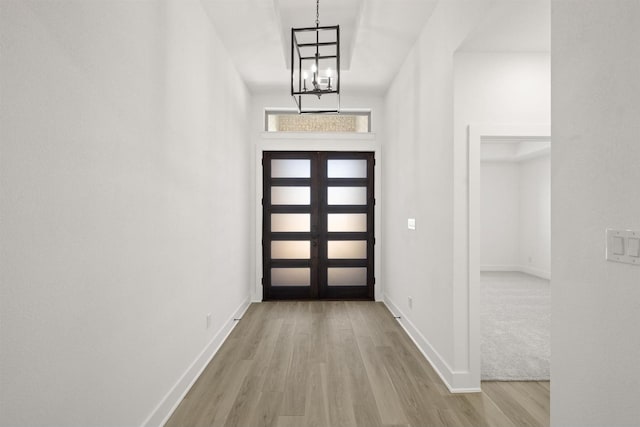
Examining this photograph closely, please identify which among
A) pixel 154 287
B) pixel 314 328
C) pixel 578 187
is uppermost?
pixel 578 187

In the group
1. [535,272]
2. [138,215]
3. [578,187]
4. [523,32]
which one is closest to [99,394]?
[138,215]

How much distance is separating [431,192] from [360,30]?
180cm

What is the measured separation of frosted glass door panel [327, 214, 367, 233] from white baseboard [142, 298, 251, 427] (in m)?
2.16

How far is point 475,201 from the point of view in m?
2.56

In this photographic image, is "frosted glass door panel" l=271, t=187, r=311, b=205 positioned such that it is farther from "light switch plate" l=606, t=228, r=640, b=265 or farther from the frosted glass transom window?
"light switch plate" l=606, t=228, r=640, b=265

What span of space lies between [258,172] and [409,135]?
2.36 m

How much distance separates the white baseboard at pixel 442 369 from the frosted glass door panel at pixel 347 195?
2.08 metres

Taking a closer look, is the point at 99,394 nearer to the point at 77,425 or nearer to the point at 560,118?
the point at 77,425

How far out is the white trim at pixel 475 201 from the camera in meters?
2.55

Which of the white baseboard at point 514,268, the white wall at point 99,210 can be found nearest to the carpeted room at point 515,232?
the white baseboard at point 514,268

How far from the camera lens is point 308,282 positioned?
5234 mm

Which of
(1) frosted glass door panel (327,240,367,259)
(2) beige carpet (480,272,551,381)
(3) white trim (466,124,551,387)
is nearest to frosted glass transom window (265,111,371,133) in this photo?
(1) frosted glass door panel (327,240,367,259)

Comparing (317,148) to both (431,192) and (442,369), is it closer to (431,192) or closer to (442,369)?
(431,192)

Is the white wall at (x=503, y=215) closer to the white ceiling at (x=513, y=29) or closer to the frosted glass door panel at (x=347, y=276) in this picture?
the frosted glass door panel at (x=347, y=276)
